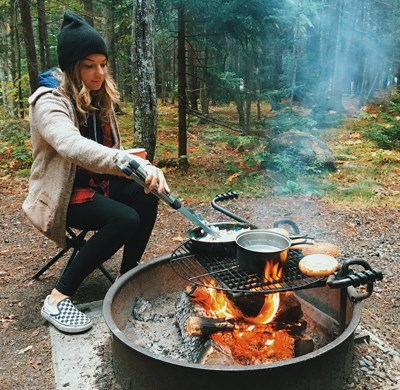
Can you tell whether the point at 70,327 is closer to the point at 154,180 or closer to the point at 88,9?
the point at 154,180

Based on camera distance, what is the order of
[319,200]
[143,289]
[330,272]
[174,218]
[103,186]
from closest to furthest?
[330,272] → [143,289] → [103,186] → [174,218] → [319,200]

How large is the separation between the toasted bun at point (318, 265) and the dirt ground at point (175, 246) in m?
0.68

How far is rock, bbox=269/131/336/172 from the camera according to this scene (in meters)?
8.12

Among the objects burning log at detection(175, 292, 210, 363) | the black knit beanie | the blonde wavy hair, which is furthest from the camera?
the blonde wavy hair

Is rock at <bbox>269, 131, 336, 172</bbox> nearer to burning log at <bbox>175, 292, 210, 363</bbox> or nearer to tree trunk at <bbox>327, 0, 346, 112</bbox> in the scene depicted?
burning log at <bbox>175, 292, 210, 363</bbox>

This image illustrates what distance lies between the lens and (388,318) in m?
3.16

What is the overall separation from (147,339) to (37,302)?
1193 millimetres

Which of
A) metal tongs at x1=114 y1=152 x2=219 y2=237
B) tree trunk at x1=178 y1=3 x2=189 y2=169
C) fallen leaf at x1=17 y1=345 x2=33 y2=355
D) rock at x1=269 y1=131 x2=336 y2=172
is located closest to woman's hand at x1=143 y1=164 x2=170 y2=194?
metal tongs at x1=114 y1=152 x2=219 y2=237

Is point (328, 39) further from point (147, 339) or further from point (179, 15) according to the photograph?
point (147, 339)

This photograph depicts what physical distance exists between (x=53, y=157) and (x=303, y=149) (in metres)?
6.30

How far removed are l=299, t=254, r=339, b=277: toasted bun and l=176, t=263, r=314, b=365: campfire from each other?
5.8 inches

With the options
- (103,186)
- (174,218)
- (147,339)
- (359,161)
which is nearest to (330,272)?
(147,339)

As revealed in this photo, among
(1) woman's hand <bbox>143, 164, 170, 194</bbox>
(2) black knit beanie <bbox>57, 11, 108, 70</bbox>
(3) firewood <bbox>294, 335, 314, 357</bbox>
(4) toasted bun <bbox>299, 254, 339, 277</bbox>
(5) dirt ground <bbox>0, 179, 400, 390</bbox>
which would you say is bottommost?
(5) dirt ground <bbox>0, 179, 400, 390</bbox>

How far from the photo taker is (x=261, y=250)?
234cm
